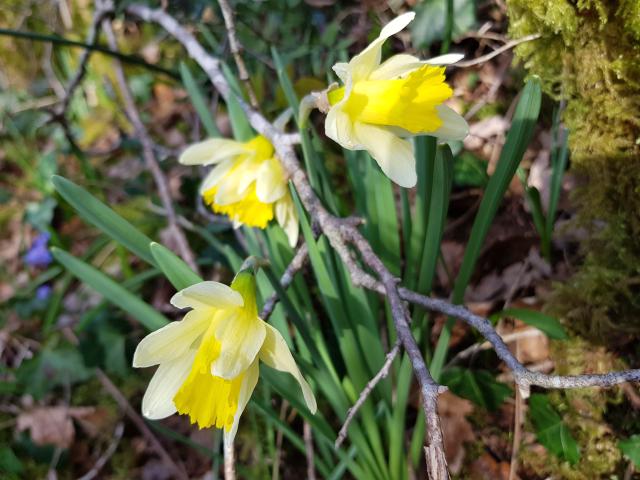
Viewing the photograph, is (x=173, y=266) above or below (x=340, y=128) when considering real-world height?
below

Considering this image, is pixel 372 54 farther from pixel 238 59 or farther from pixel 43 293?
pixel 43 293

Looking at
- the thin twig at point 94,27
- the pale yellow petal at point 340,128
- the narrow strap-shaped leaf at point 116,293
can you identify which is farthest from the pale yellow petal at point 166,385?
the thin twig at point 94,27

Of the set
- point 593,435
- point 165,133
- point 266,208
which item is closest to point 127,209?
point 165,133

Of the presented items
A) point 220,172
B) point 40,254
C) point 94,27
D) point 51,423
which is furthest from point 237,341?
point 40,254

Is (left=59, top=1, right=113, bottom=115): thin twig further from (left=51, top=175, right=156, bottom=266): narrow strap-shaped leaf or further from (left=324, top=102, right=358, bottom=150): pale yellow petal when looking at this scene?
(left=324, top=102, right=358, bottom=150): pale yellow petal

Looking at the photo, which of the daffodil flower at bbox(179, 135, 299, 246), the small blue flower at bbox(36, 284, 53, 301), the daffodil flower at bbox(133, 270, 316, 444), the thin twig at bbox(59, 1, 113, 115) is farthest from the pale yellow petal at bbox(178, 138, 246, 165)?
the small blue flower at bbox(36, 284, 53, 301)

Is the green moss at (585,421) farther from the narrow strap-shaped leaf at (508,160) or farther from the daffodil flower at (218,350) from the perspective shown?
the daffodil flower at (218,350)

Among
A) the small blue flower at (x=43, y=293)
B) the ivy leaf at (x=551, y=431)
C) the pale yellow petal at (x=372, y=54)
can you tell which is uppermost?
the pale yellow petal at (x=372, y=54)
